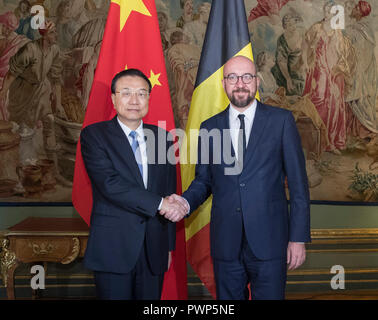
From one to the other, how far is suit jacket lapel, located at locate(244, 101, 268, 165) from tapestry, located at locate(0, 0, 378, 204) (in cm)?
355

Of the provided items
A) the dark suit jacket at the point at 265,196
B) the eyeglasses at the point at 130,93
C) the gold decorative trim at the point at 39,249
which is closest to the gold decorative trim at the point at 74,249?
the gold decorative trim at the point at 39,249

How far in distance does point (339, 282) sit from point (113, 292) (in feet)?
13.6

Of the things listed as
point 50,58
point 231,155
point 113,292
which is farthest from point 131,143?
point 50,58

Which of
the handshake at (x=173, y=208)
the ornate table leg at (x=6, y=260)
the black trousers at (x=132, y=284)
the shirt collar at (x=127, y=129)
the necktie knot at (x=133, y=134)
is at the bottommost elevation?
the ornate table leg at (x=6, y=260)

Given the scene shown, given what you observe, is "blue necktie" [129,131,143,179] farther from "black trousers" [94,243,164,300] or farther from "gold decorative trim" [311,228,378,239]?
"gold decorative trim" [311,228,378,239]

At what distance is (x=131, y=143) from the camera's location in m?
2.78

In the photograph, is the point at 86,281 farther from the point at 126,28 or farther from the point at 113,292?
the point at 126,28

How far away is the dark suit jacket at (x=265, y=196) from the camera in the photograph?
8.90ft

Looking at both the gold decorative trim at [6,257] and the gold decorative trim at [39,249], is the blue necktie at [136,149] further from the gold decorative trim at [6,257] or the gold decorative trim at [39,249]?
the gold decorative trim at [6,257]

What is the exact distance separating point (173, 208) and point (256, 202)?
564 millimetres

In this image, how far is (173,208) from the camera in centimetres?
269

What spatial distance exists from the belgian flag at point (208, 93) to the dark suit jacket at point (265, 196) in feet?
2.11

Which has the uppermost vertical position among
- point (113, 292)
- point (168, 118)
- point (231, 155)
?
point (168, 118)

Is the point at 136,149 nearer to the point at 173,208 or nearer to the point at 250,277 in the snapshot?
the point at 173,208
